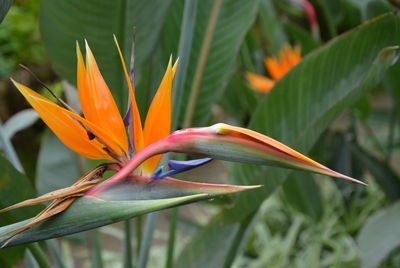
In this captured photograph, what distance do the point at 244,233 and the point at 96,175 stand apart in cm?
50

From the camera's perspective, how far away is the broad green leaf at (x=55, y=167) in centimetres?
97

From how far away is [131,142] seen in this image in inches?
14.5

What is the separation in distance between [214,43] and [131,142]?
0.52m

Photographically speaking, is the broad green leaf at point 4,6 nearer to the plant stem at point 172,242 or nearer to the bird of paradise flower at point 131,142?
the bird of paradise flower at point 131,142

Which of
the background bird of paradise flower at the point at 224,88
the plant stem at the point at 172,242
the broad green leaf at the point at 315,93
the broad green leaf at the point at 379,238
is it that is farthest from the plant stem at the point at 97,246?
the broad green leaf at the point at 379,238

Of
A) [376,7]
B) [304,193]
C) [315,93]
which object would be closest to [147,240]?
[315,93]

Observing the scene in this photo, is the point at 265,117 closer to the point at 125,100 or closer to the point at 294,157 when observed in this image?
the point at 125,100

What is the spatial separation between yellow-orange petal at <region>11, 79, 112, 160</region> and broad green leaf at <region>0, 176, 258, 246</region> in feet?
0.16

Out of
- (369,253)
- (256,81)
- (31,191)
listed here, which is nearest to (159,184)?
(31,191)

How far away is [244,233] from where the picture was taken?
812mm

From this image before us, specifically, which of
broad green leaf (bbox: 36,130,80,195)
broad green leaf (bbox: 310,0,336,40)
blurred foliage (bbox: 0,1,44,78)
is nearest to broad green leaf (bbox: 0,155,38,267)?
broad green leaf (bbox: 36,130,80,195)

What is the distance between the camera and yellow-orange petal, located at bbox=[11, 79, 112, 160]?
0.34 meters

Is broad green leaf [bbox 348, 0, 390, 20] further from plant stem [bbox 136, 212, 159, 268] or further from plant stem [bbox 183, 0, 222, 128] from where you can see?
plant stem [bbox 136, 212, 159, 268]

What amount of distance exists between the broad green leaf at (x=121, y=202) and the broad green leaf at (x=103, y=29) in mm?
370
